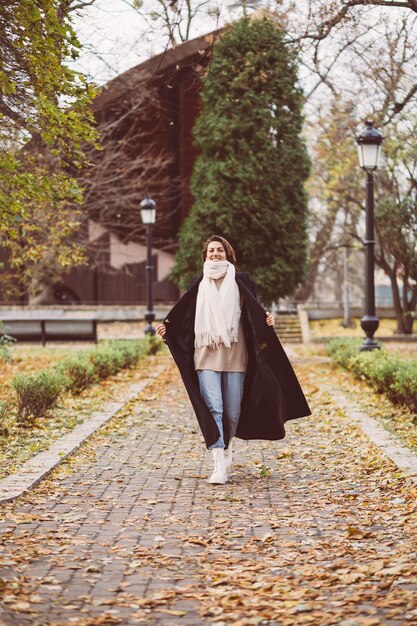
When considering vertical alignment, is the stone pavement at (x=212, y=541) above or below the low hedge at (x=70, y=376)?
below

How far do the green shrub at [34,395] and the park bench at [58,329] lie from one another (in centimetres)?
1400

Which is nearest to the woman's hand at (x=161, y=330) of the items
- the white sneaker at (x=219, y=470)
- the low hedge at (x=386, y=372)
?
the white sneaker at (x=219, y=470)

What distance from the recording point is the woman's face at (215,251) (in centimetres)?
837

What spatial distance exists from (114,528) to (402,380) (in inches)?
245

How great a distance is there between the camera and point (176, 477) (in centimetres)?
859

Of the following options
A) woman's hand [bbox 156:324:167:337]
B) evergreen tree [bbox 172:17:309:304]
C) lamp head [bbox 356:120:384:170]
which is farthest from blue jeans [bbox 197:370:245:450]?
evergreen tree [bbox 172:17:309:304]

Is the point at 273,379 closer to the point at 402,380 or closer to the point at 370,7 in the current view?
the point at 402,380

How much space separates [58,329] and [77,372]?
462 inches

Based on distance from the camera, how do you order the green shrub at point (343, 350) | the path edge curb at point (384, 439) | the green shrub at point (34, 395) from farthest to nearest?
the green shrub at point (343, 350) → the green shrub at point (34, 395) → the path edge curb at point (384, 439)

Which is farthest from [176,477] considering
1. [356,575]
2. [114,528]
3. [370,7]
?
[370,7]

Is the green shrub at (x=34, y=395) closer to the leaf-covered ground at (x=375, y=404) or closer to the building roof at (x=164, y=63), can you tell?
the leaf-covered ground at (x=375, y=404)

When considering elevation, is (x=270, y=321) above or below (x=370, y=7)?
below

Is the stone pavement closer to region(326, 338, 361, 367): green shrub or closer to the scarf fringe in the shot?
the scarf fringe

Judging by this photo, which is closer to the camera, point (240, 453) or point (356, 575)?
point (356, 575)
